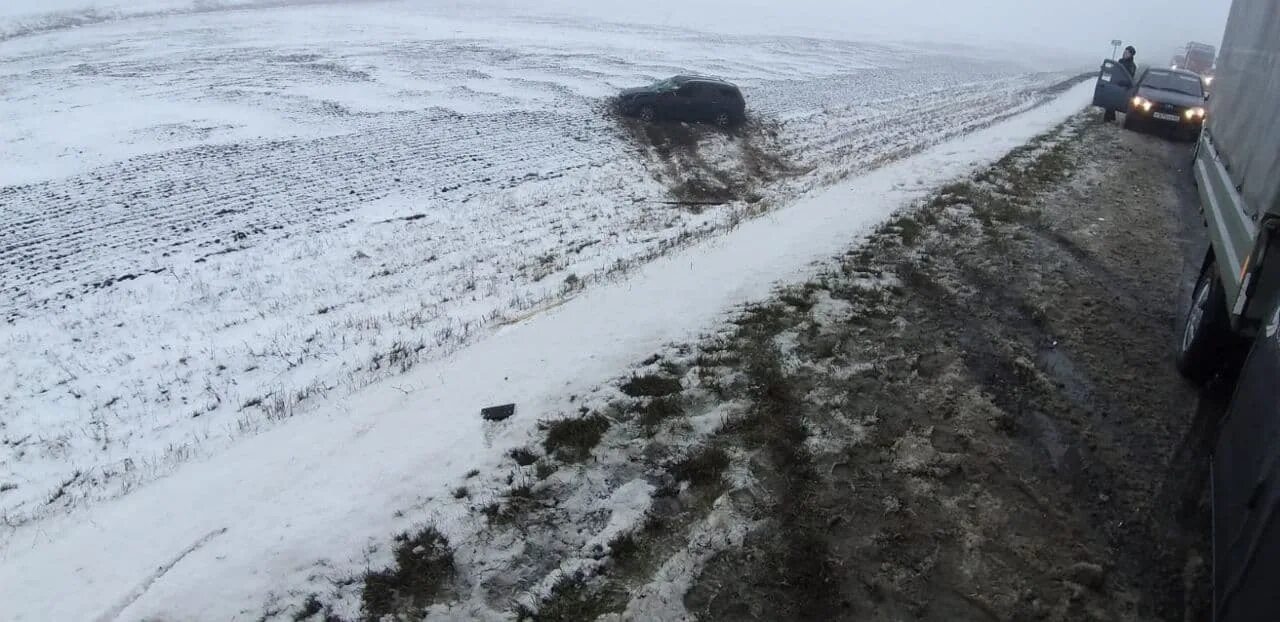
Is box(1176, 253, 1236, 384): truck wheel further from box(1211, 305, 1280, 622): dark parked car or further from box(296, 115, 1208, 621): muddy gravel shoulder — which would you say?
box(1211, 305, 1280, 622): dark parked car

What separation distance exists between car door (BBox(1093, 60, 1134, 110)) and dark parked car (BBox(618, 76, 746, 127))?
34.2ft

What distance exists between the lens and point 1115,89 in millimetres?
19672

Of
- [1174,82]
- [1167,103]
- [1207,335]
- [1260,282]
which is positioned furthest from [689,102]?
[1260,282]

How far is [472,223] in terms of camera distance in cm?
1384

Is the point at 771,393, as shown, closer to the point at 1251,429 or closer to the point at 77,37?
the point at 1251,429

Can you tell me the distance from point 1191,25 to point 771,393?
506 ft

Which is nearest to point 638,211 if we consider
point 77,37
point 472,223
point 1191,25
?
point 472,223

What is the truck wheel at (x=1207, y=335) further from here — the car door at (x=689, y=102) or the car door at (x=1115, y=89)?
the car door at (x=1115, y=89)

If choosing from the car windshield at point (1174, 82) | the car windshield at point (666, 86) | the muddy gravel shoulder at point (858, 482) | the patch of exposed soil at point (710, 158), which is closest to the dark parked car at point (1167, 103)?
the car windshield at point (1174, 82)

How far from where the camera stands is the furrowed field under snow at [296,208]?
8.21 m

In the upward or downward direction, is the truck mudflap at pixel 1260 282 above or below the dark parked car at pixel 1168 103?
below

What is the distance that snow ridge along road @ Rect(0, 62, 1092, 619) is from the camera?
12.1ft

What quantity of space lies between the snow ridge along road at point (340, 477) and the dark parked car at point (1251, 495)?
3647 mm

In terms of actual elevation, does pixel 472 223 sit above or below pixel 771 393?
below
